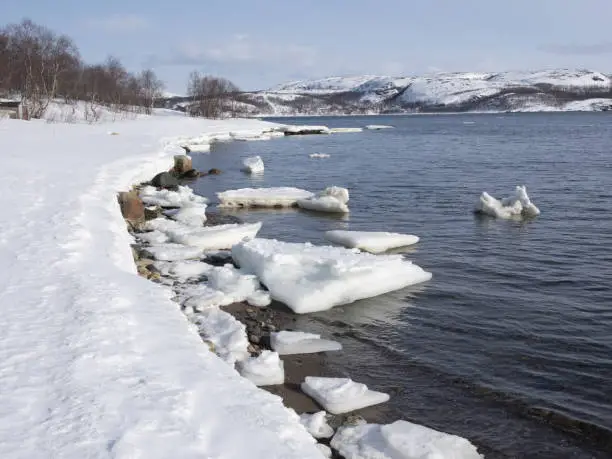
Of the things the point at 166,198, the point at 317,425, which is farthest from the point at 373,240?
the point at 166,198

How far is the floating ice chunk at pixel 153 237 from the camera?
42.3 ft

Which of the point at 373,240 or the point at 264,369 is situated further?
the point at 373,240

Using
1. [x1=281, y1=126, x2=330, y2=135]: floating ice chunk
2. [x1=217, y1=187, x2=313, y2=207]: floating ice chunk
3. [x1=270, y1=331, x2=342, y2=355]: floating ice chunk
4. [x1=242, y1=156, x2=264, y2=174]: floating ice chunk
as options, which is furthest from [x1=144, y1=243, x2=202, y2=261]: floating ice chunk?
[x1=281, y1=126, x2=330, y2=135]: floating ice chunk

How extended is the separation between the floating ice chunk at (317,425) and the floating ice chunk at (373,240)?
24.2ft

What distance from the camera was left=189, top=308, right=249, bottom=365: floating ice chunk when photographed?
7.18 m

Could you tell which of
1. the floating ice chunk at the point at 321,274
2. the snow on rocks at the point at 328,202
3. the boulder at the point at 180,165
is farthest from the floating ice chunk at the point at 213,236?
the boulder at the point at 180,165

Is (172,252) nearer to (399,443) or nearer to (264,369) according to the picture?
(264,369)

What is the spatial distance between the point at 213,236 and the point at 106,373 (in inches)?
307

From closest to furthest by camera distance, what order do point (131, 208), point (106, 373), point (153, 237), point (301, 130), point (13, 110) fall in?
1. point (106, 373)
2. point (153, 237)
3. point (131, 208)
4. point (13, 110)
5. point (301, 130)

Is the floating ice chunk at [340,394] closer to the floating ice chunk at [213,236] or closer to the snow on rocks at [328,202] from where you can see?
the floating ice chunk at [213,236]

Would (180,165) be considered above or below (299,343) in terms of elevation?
above

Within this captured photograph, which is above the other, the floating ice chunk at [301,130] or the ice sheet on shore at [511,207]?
the floating ice chunk at [301,130]

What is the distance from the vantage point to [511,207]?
1666 centimetres

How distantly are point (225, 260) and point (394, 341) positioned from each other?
4889 mm
